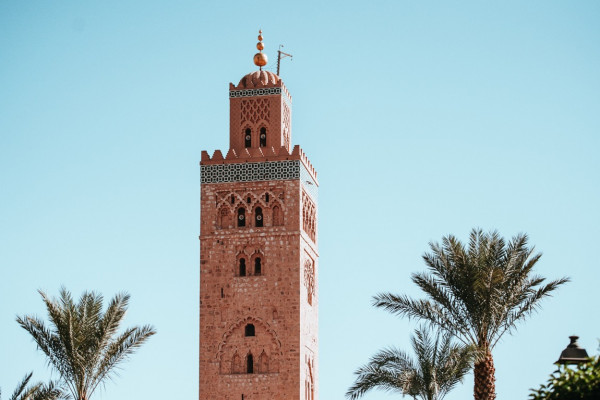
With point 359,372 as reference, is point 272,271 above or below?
above

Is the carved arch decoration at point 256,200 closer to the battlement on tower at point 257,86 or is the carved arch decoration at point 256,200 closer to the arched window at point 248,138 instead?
the arched window at point 248,138

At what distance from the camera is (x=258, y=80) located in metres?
35.1

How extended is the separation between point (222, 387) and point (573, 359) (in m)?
19.5

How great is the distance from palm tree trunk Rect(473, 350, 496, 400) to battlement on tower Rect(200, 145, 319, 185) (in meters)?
10.7

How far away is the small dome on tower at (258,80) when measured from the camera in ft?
115

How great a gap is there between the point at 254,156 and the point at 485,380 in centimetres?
1169

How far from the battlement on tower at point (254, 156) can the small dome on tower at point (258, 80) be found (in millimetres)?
2126

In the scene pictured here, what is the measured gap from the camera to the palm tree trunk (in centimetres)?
2509

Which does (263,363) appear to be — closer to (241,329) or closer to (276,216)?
(241,329)

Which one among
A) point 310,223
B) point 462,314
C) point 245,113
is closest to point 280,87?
point 245,113

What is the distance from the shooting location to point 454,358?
80.6 ft

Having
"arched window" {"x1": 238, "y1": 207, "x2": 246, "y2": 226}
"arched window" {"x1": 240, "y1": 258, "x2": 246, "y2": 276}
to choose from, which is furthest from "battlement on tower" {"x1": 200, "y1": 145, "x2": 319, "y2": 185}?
"arched window" {"x1": 240, "y1": 258, "x2": 246, "y2": 276}

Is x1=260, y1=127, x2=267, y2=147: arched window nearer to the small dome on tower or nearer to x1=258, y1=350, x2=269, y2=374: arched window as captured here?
the small dome on tower

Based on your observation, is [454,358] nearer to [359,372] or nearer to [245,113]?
[359,372]
